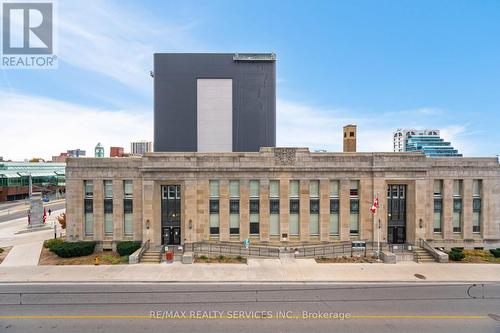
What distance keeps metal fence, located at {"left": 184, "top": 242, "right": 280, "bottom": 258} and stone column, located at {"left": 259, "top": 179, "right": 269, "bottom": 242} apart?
1.65 metres

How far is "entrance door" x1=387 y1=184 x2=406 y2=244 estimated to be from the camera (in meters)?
29.8

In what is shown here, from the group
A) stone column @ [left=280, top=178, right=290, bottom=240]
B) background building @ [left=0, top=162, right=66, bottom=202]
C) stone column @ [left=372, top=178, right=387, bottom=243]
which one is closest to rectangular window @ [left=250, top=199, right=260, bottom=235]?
stone column @ [left=280, top=178, right=290, bottom=240]

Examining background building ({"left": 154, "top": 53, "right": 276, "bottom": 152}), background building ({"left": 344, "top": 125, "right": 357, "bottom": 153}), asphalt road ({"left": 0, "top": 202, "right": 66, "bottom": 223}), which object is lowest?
asphalt road ({"left": 0, "top": 202, "right": 66, "bottom": 223})

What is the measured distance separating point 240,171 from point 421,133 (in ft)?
556

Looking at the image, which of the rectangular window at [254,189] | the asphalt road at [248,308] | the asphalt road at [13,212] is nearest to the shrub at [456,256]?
the asphalt road at [248,308]

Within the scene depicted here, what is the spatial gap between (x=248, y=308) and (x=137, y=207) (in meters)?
18.6

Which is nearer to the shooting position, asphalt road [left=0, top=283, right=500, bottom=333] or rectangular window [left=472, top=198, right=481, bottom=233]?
asphalt road [left=0, top=283, right=500, bottom=333]

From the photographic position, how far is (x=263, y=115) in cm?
4362

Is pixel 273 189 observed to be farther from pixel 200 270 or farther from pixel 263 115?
pixel 263 115

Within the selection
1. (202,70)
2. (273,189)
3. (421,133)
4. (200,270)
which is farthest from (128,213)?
(421,133)

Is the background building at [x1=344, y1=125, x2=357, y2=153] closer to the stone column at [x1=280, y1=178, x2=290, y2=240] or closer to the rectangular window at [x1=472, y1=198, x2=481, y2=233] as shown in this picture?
the stone column at [x1=280, y1=178, x2=290, y2=240]

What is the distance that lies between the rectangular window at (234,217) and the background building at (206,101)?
15.1 metres

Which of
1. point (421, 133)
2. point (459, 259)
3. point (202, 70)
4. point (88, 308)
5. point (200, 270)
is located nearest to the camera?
point (88, 308)

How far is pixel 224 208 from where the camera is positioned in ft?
94.6
